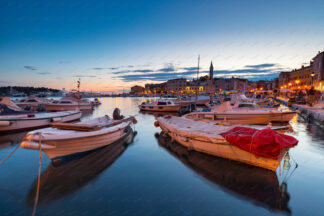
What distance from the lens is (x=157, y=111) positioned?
27547 millimetres

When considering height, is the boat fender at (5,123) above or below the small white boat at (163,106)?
below

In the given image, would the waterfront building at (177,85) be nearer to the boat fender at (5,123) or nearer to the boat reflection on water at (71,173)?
the boat fender at (5,123)

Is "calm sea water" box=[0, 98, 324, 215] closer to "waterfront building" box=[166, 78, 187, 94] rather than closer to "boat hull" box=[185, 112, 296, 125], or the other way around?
"boat hull" box=[185, 112, 296, 125]

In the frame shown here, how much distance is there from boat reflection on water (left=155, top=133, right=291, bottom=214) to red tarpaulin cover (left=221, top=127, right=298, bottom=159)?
0.83m

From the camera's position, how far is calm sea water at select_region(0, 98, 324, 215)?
437 cm

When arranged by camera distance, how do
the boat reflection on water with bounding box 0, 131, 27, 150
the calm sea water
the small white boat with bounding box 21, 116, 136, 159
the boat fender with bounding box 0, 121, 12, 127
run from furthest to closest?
the boat fender with bounding box 0, 121, 12, 127
the boat reflection on water with bounding box 0, 131, 27, 150
the small white boat with bounding box 21, 116, 136, 159
the calm sea water

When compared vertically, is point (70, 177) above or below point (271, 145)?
below

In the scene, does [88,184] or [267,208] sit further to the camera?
[88,184]

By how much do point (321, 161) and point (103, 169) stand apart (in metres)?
8.92

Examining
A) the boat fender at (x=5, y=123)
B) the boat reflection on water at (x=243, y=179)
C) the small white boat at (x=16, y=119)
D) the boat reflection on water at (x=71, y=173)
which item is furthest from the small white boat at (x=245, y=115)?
the boat fender at (x=5, y=123)

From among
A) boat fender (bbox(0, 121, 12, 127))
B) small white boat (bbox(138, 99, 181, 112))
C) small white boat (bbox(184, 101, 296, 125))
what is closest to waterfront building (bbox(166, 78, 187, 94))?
small white boat (bbox(138, 99, 181, 112))

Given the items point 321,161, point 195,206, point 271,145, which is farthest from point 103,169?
point 321,161

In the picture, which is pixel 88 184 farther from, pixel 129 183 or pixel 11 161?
pixel 11 161

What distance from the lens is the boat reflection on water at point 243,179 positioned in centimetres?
461
